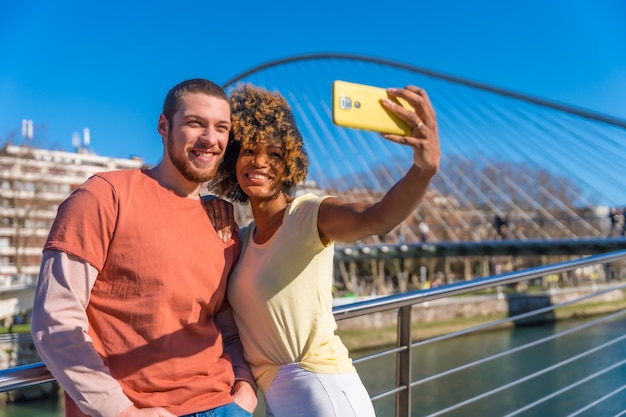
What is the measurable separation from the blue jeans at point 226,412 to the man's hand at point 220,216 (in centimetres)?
31

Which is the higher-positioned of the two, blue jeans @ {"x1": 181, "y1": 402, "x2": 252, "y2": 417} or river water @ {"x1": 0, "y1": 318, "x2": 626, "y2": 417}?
blue jeans @ {"x1": 181, "y1": 402, "x2": 252, "y2": 417}

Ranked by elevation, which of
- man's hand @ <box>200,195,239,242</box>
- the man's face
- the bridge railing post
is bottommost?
the bridge railing post

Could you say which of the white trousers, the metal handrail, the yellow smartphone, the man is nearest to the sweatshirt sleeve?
the man

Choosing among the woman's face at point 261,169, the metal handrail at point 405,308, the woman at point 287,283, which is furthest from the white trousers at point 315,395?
the woman's face at point 261,169

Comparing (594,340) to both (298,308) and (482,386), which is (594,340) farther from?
(298,308)

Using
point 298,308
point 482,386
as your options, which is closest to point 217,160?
point 298,308

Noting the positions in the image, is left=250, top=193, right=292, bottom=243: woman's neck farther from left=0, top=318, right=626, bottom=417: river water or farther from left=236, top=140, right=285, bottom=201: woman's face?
left=0, top=318, right=626, bottom=417: river water

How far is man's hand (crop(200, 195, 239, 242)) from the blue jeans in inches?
12.3

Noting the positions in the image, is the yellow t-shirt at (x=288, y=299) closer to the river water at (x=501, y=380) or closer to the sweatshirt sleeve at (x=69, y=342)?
the sweatshirt sleeve at (x=69, y=342)

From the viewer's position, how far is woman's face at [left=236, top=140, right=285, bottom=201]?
52.5 inches

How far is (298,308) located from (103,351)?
0.38 metres

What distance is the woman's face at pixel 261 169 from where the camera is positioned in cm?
133

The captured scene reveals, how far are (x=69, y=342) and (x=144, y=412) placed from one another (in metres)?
0.16

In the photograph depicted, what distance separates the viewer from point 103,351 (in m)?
1.05
